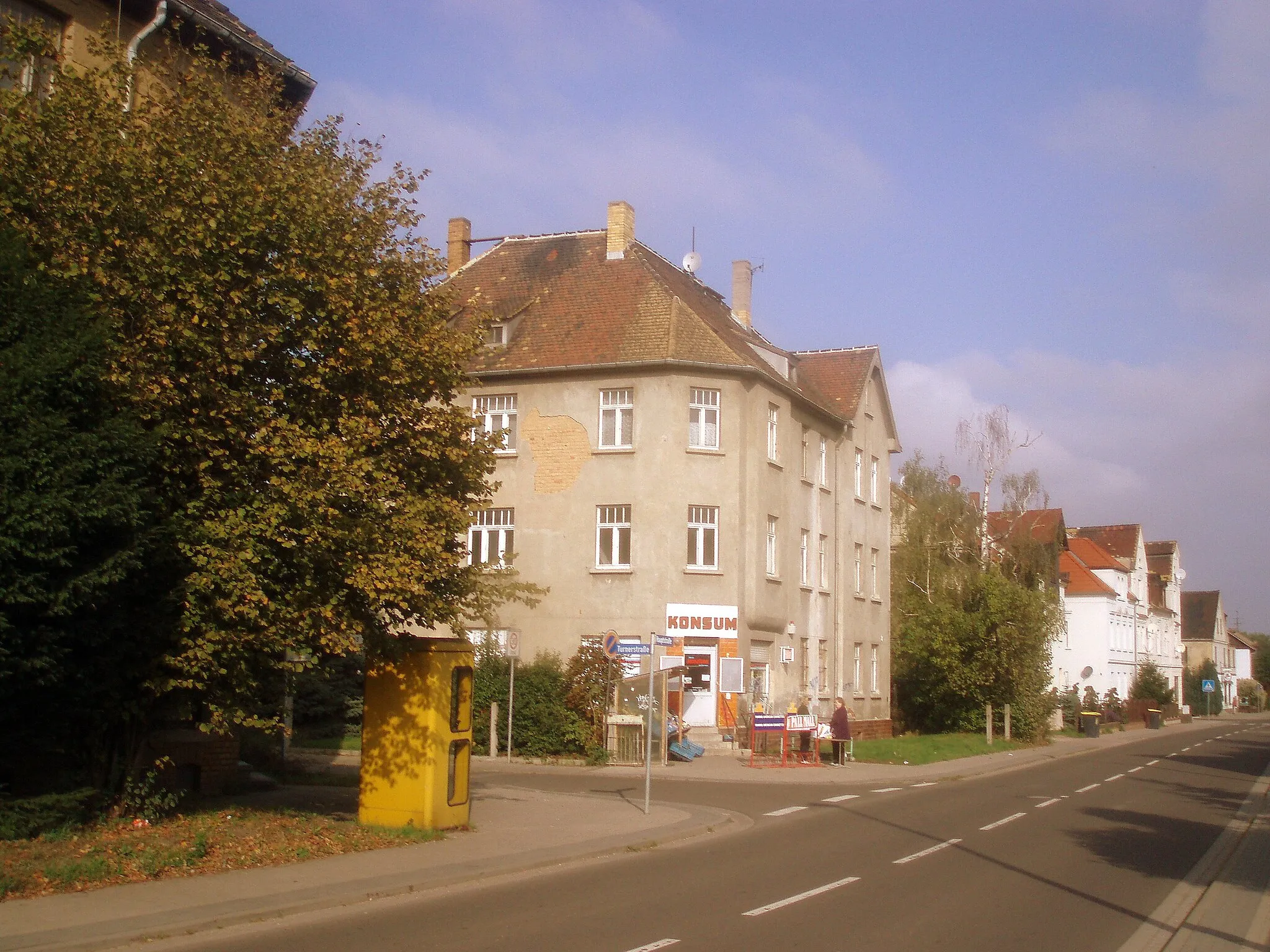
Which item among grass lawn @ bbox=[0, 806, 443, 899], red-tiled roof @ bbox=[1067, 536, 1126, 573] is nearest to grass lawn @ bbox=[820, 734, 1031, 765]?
grass lawn @ bbox=[0, 806, 443, 899]

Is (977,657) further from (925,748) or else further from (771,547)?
(771,547)

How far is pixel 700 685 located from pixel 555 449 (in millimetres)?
7677

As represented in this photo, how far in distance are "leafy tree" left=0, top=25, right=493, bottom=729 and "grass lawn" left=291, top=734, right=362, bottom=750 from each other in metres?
14.5

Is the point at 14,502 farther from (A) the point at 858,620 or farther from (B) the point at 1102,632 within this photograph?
(B) the point at 1102,632

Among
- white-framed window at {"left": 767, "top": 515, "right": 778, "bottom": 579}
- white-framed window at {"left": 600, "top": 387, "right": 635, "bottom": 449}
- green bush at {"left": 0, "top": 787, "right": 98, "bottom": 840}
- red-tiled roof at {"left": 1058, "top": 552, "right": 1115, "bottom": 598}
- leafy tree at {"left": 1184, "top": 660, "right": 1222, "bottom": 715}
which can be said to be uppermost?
white-framed window at {"left": 600, "top": 387, "right": 635, "bottom": 449}

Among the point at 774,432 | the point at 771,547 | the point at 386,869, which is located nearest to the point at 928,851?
the point at 386,869

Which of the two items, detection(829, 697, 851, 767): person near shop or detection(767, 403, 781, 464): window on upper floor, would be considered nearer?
detection(829, 697, 851, 767): person near shop

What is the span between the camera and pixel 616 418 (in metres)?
34.1

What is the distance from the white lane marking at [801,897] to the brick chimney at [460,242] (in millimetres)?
31998

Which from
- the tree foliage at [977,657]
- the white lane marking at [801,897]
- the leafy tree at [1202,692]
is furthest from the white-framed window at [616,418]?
the leafy tree at [1202,692]

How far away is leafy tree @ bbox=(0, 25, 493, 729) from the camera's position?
12508mm

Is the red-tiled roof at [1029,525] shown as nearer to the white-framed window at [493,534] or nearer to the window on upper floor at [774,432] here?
the window on upper floor at [774,432]

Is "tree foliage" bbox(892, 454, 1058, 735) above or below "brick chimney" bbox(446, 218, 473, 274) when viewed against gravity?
below

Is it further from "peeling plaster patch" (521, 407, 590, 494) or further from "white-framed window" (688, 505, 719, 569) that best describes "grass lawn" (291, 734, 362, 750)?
"white-framed window" (688, 505, 719, 569)
